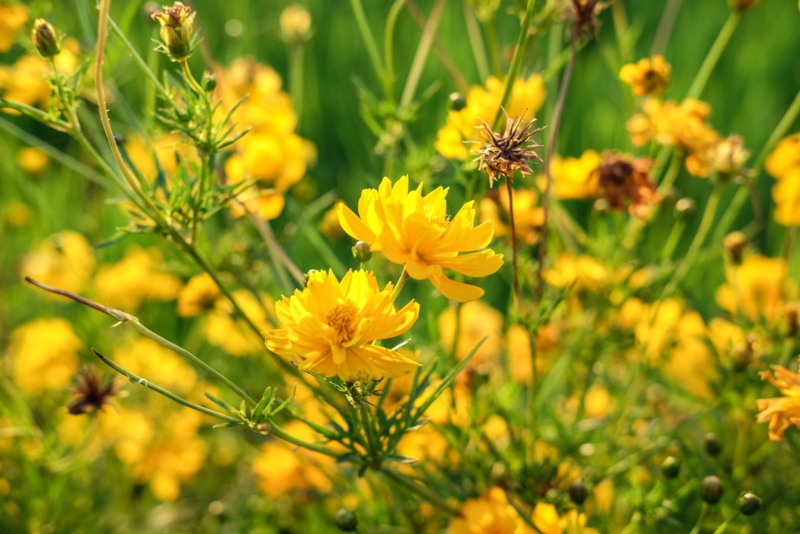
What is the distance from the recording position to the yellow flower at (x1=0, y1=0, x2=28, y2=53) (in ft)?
2.79

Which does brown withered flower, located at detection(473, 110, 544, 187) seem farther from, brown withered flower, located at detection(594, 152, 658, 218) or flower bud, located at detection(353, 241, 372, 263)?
brown withered flower, located at detection(594, 152, 658, 218)

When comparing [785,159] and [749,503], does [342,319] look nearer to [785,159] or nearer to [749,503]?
[749,503]

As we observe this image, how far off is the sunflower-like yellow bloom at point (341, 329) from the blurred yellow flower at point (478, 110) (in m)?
0.24

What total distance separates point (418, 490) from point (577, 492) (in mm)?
126

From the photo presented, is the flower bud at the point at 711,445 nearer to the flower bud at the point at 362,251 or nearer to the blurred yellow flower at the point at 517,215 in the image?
the blurred yellow flower at the point at 517,215

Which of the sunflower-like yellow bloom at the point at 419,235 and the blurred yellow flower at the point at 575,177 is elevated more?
the blurred yellow flower at the point at 575,177

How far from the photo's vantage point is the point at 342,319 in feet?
1.70

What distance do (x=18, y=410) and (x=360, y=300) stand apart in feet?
2.13

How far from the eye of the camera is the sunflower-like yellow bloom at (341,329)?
A: 1.65 feet

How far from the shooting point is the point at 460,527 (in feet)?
2.33

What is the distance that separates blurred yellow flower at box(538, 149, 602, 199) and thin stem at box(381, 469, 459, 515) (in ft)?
1.10

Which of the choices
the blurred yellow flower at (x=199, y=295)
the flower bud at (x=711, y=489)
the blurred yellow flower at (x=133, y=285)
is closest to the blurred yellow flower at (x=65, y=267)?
the blurred yellow flower at (x=133, y=285)

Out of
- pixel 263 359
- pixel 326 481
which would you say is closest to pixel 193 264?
pixel 263 359

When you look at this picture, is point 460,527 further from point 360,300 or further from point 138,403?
point 138,403
